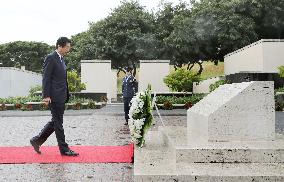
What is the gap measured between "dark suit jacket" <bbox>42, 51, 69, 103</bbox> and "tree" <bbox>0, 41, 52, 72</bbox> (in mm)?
63367

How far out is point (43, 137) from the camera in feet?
26.0

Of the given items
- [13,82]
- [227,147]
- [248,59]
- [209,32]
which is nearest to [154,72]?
[248,59]

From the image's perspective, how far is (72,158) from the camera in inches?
296

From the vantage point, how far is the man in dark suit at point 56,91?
300 inches

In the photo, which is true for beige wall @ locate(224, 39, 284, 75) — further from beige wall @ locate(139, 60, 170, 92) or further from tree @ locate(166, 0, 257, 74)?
tree @ locate(166, 0, 257, 74)

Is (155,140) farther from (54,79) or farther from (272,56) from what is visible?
(272,56)

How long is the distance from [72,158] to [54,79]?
4.41 feet

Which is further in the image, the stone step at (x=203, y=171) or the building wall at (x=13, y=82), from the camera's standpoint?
the building wall at (x=13, y=82)

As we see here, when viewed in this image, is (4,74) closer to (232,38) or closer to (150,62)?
(150,62)

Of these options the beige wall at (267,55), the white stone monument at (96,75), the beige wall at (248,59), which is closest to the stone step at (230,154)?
the beige wall at (267,55)

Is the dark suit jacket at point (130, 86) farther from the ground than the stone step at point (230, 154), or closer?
farther from the ground

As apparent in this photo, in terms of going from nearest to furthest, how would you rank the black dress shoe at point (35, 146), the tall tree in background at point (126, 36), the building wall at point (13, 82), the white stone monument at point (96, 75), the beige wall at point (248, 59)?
the black dress shoe at point (35, 146), the beige wall at point (248, 59), the white stone monument at point (96, 75), the building wall at point (13, 82), the tall tree in background at point (126, 36)

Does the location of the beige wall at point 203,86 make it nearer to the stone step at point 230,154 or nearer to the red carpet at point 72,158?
the red carpet at point 72,158

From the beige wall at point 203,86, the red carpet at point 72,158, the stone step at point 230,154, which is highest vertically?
the beige wall at point 203,86
